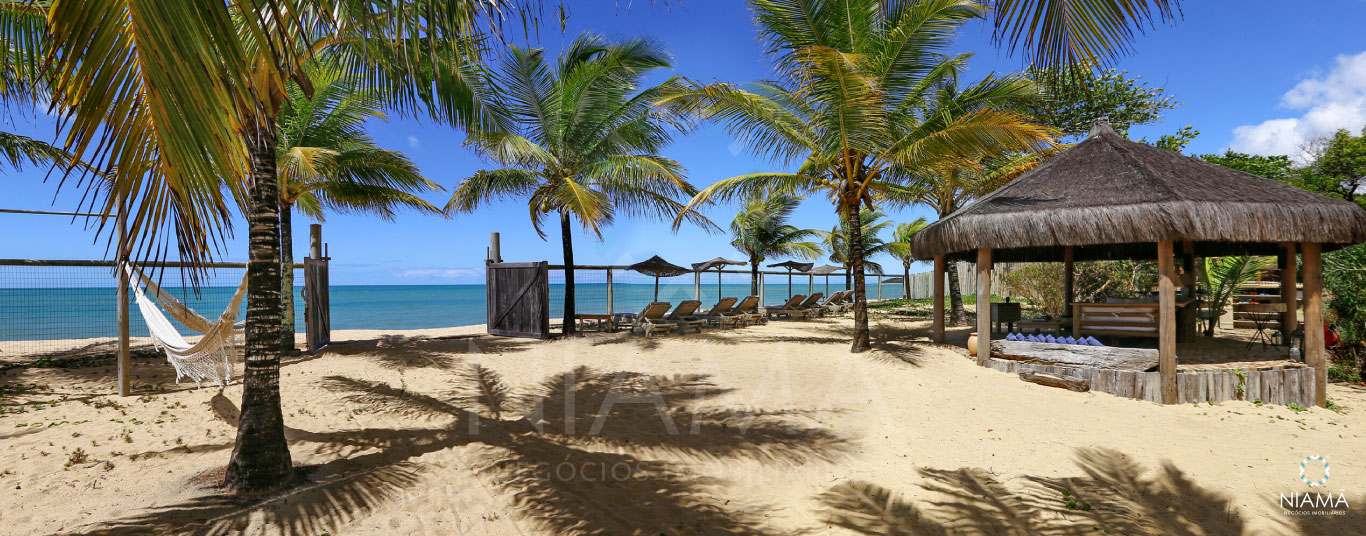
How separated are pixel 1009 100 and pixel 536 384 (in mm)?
9765

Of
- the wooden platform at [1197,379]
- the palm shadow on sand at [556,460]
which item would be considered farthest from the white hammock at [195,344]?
the wooden platform at [1197,379]

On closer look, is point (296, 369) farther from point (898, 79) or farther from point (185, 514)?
point (898, 79)

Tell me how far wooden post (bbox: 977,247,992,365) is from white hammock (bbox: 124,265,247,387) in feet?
29.5

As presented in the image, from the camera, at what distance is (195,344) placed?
18.2ft

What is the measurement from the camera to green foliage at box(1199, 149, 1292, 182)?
13991 millimetres

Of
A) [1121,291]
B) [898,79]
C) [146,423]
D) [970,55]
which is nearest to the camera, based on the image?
[146,423]

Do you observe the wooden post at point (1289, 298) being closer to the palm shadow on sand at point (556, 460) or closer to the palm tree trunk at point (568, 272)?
the palm shadow on sand at point (556, 460)

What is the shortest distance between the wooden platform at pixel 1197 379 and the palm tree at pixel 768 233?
12.5 metres

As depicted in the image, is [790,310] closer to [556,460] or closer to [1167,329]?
[1167,329]

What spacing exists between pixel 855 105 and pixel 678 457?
17.4 ft

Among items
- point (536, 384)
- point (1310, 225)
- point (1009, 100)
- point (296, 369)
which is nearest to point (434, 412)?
point (536, 384)

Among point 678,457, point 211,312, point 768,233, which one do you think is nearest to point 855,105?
point 678,457

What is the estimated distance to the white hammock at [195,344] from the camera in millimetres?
5594

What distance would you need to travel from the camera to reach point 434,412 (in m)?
5.06
